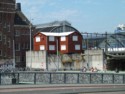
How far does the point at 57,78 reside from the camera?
145ft

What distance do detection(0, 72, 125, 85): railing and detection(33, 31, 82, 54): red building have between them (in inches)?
3036

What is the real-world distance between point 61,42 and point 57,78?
82.1 metres

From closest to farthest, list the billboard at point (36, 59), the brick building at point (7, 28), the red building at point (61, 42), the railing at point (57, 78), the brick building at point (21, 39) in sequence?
the railing at point (57, 78) → the billboard at point (36, 59) → the brick building at point (7, 28) → the red building at point (61, 42) → the brick building at point (21, 39)

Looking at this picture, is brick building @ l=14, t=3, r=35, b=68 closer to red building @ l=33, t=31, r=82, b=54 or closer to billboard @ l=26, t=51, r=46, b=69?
red building @ l=33, t=31, r=82, b=54

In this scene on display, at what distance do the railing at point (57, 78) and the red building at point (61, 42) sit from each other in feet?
253

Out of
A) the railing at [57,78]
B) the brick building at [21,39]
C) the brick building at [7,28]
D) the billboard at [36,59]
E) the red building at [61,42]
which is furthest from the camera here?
the brick building at [21,39]

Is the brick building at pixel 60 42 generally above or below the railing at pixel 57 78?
above

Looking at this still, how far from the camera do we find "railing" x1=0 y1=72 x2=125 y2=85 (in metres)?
42.1

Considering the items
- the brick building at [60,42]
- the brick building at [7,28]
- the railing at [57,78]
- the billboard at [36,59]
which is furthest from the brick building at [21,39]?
the railing at [57,78]

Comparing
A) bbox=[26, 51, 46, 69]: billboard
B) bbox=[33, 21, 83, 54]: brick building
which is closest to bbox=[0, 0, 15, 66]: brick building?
bbox=[26, 51, 46, 69]: billboard

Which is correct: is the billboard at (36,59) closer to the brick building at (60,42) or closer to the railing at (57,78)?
the brick building at (60,42)

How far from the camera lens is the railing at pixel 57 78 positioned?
4206cm

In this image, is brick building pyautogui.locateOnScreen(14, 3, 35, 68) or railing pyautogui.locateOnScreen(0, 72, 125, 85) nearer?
railing pyautogui.locateOnScreen(0, 72, 125, 85)

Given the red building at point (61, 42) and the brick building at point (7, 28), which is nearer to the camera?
the brick building at point (7, 28)
